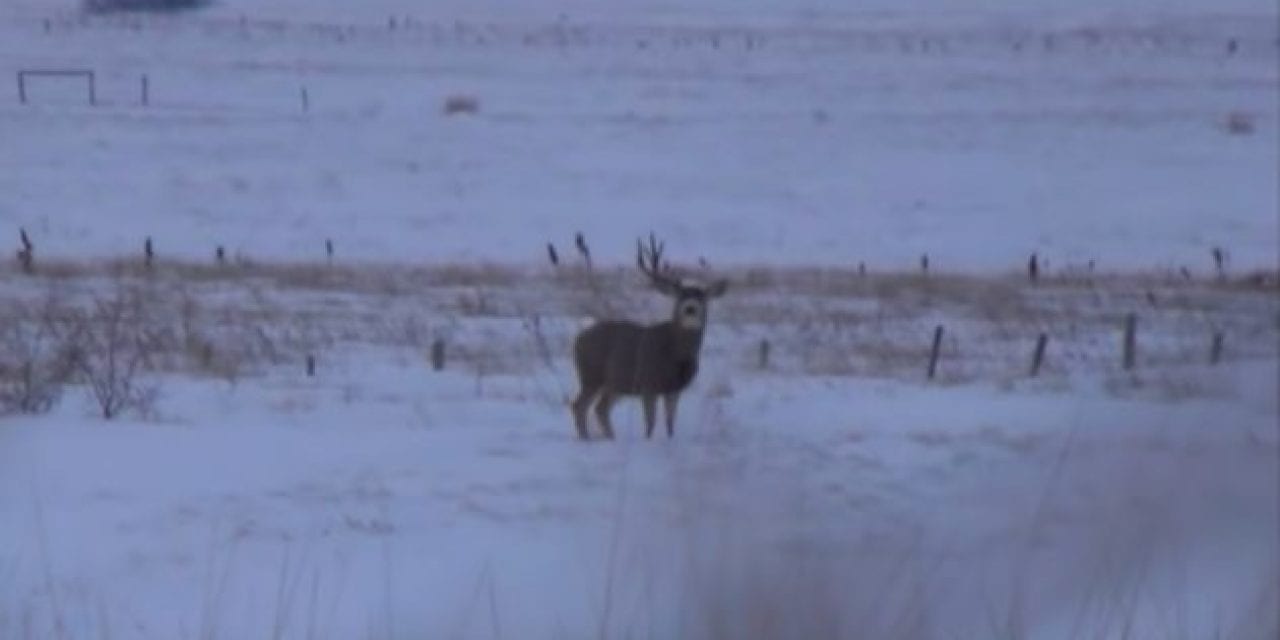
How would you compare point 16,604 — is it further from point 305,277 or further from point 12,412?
point 305,277

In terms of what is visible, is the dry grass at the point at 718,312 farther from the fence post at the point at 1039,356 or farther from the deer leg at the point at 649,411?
the deer leg at the point at 649,411

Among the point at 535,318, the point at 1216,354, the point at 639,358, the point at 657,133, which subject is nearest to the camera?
the point at 1216,354

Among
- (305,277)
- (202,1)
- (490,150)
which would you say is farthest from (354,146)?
(305,277)

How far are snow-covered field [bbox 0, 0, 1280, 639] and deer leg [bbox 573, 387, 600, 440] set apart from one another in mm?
256

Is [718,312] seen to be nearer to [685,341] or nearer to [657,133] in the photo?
[685,341]

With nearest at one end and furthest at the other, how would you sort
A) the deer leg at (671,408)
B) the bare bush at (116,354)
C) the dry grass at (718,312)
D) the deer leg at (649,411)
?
the deer leg at (671,408), the deer leg at (649,411), the bare bush at (116,354), the dry grass at (718,312)

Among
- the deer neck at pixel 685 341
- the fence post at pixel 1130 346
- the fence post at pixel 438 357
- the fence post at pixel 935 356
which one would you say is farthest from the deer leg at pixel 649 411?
the fence post at pixel 935 356

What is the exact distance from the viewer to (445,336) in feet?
74.3

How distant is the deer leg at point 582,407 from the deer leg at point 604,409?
5cm

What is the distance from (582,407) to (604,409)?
109 millimetres

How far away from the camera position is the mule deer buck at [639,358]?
1463cm

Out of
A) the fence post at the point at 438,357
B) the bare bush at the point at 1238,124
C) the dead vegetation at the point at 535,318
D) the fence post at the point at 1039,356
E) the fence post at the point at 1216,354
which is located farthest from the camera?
the bare bush at the point at 1238,124

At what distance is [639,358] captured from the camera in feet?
48.7

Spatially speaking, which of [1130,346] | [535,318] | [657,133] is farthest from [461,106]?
[1130,346]
